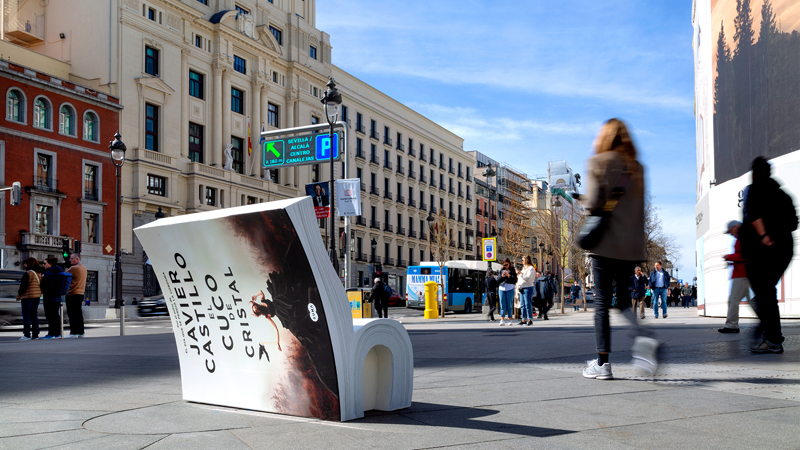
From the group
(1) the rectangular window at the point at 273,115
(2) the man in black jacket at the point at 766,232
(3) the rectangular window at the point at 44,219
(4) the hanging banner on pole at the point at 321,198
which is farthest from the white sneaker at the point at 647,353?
(1) the rectangular window at the point at 273,115

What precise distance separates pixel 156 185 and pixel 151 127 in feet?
13.7

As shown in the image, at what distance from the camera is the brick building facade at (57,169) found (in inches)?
1492

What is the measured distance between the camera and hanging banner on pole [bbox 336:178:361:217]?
17766 millimetres

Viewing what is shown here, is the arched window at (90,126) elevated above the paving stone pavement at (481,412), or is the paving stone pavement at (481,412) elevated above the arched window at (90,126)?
the arched window at (90,126)

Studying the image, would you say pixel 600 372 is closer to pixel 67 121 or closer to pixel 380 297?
pixel 380 297

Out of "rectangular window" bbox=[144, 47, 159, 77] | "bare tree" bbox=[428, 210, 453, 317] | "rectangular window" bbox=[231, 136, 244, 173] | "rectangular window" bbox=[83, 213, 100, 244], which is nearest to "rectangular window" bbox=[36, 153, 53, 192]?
"rectangular window" bbox=[83, 213, 100, 244]

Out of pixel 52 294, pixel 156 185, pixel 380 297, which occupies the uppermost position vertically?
pixel 156 185

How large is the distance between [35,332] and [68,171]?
96.5ft

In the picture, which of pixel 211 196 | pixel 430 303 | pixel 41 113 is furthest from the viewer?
pixel 211 196

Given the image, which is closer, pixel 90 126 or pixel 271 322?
pixel 271 322

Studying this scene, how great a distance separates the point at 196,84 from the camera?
5141 centimetres

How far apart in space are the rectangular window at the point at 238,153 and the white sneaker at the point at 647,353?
51.5 metres

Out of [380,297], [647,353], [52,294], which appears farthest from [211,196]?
[647,353]

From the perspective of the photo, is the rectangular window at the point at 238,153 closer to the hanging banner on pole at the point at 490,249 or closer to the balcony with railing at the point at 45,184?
the balcony with railing at the point at 45,184
